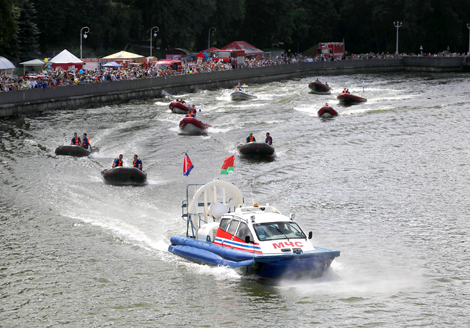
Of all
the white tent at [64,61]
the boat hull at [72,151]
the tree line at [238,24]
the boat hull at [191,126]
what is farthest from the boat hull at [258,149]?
the tree line at [238,24]

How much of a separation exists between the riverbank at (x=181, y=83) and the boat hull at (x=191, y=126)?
565 inches

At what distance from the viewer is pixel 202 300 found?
21.9m

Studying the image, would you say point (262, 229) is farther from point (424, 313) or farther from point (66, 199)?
point (66, 199)

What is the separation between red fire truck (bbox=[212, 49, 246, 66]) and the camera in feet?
332

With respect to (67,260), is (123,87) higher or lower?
higher

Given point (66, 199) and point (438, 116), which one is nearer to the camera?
point (66, 199)

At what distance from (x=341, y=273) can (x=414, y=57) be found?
10182 cm

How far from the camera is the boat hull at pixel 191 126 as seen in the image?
52.8 metres

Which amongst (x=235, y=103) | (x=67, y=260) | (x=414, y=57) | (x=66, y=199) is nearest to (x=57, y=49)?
(x=235, y=103)

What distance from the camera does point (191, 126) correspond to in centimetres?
5281

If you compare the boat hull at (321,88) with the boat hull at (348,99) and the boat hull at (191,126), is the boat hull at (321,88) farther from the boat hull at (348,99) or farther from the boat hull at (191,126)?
the boat hull at (191,126)

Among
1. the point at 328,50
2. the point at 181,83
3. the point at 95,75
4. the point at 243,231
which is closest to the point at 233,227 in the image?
the point at 243,231

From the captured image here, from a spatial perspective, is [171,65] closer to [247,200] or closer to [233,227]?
[247,200]

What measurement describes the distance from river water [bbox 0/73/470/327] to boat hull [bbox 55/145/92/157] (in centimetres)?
49
